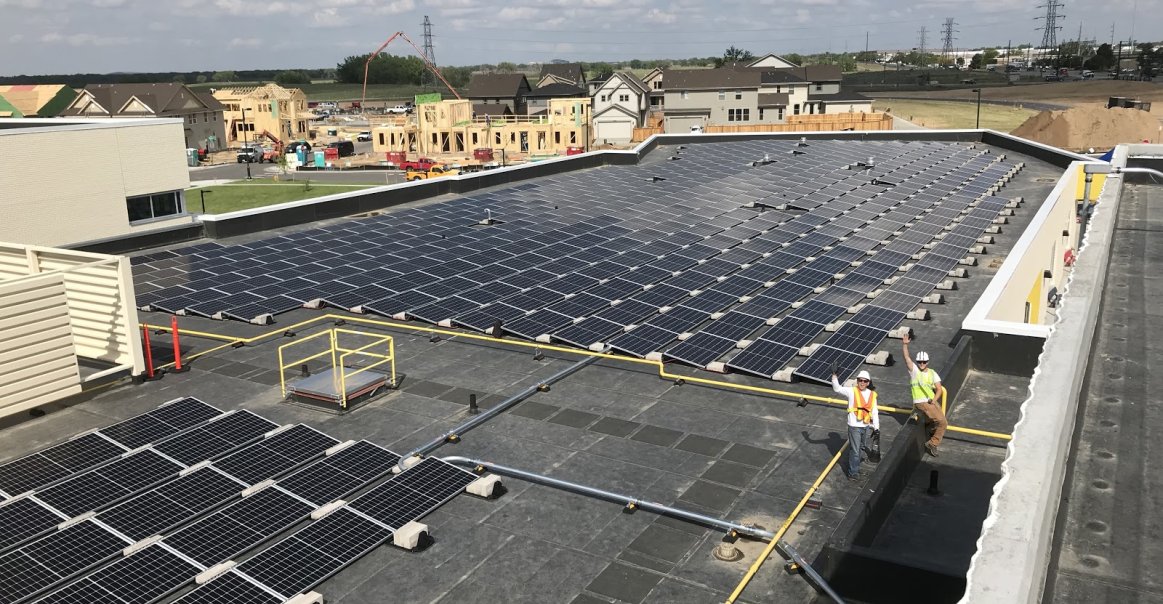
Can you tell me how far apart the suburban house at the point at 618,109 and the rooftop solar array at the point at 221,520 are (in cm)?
11891

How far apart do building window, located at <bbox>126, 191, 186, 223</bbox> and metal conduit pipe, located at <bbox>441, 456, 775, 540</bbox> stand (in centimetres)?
3073

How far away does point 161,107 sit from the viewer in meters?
134

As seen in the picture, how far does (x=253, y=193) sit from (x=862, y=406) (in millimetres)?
93134

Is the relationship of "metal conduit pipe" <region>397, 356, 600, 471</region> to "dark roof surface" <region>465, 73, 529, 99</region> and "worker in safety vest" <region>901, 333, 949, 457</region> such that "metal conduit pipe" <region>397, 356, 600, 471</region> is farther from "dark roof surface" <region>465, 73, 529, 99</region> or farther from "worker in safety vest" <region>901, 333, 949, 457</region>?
"dark roof surface" <region>465, 73, 529, 99</region>

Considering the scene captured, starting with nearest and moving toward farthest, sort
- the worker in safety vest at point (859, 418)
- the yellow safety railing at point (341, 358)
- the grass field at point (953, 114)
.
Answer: the worker in safety vest at point (859, 418)
the yellow safety railing at point (341, 358)
the grass field at point (953, 114)

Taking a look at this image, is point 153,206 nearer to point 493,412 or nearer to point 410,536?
point 493,412

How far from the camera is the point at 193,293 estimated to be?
2597cm

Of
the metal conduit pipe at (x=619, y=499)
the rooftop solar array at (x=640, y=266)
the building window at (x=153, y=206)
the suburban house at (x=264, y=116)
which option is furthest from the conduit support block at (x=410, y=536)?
the suburban house at (x=264, y=116)

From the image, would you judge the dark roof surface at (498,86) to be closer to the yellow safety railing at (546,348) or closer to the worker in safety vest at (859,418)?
the yellow safety railing at (546,348)

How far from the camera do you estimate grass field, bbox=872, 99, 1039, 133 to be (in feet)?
440

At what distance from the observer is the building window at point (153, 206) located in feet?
130

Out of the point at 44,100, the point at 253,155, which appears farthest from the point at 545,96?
the point at 44,100

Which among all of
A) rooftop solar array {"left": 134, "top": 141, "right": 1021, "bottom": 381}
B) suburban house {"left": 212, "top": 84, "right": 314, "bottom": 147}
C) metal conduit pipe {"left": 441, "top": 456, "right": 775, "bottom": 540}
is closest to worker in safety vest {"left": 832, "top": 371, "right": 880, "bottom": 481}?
metal conduit pipe {"left": 441, "top": 456, "right": 775, "bottom": 540}

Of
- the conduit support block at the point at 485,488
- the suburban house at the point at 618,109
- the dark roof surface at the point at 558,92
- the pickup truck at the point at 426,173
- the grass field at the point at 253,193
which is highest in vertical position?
the dark roof surface at the point at 558,92
